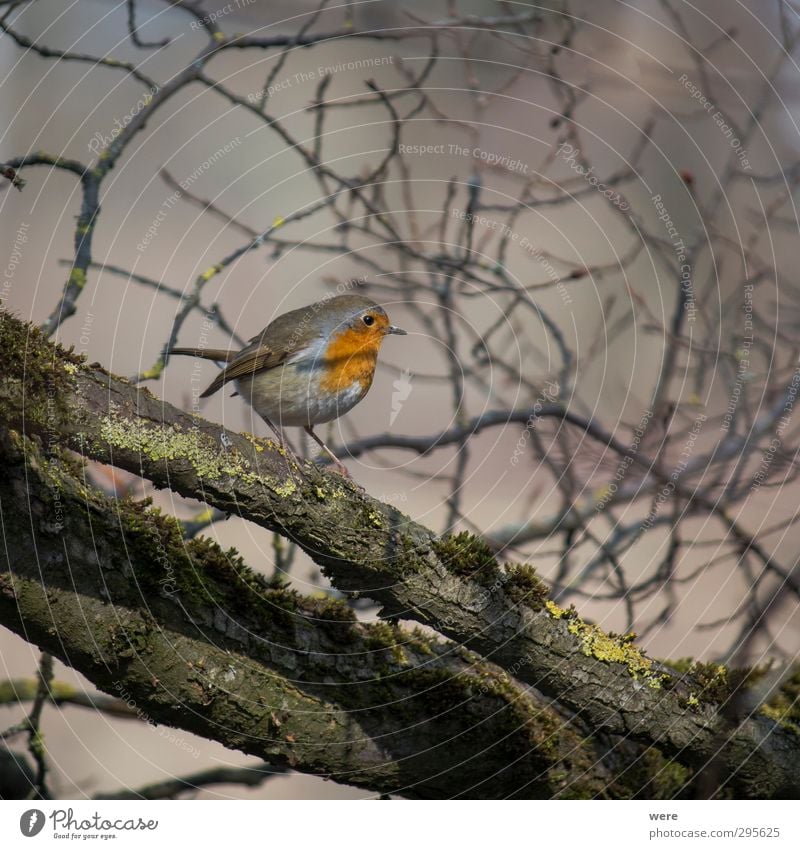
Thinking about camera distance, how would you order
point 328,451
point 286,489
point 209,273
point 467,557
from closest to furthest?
point 286,489, point 467,557, point 209,273, point 328,451

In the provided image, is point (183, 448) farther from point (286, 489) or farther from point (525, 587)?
point (525, 587)

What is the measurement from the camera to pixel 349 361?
5.39 feet

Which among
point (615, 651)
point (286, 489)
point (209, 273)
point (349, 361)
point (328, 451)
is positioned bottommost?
point (615, 651)

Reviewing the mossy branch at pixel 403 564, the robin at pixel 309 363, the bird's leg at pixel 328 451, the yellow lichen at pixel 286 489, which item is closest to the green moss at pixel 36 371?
the mossy branch at pixel 403 564

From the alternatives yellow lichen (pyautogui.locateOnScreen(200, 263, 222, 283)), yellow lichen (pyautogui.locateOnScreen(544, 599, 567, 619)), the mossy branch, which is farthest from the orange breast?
Result: yellow lichen (pyautogui.locateOnScreen(544, 599, 567, 619))

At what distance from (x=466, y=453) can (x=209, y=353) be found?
1.83 feet

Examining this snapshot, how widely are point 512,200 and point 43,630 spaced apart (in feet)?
3.70

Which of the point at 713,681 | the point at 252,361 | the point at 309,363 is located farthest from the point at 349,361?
the point at 713,681

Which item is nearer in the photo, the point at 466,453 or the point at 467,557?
the point at 467,557

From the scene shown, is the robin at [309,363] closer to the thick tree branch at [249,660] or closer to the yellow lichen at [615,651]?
the thick tree branch at [249,660]

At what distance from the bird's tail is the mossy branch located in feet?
1.31

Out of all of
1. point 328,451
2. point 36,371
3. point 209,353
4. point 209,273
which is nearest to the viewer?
point 36,371

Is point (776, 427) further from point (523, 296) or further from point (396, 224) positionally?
point (396, 224)

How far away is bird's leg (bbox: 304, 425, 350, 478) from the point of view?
1.66 meters
